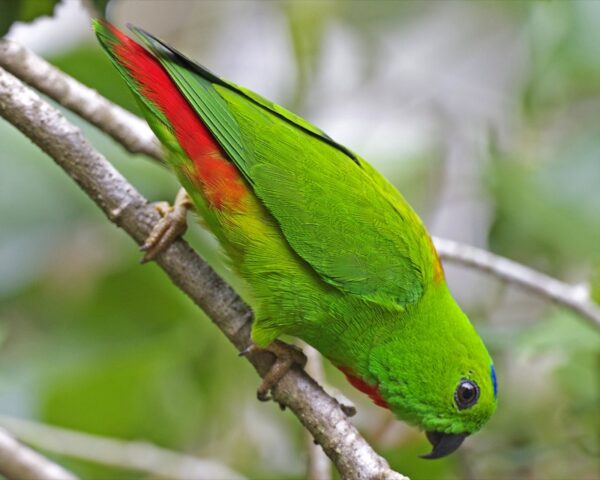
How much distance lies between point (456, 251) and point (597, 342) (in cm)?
55

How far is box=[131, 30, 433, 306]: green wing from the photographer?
2404mm

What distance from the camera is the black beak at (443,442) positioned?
8.41 feet

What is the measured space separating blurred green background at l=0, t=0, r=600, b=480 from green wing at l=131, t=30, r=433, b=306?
32cm

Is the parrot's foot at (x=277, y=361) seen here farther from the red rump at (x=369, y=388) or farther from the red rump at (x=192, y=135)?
the red rump at (x=192, y=135)

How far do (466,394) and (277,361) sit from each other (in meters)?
0.57

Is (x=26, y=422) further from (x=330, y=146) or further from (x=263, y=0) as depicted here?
(x=263, y=0)

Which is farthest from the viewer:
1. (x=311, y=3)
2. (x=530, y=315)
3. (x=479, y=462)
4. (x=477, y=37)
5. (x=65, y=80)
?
(x=477, y=37)

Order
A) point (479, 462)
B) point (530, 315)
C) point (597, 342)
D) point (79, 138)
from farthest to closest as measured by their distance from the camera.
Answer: point (530, 315) → point (479, 462) → point (597, 342) → point (79, 138)

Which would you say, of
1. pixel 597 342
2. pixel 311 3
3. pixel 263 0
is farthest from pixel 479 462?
pixel 263 0

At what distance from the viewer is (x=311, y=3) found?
4.16 metres

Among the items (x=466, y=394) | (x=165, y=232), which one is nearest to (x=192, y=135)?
(x=165, y=232)

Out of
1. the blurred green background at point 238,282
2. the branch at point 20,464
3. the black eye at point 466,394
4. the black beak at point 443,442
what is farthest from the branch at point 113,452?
the black eye at point 466,394

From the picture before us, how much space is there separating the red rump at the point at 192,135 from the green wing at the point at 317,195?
0.10 ft

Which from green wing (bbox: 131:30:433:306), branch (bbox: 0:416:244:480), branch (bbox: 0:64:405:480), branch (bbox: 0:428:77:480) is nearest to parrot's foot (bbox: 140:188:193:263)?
branch (bbox: 0:64:405:480)
